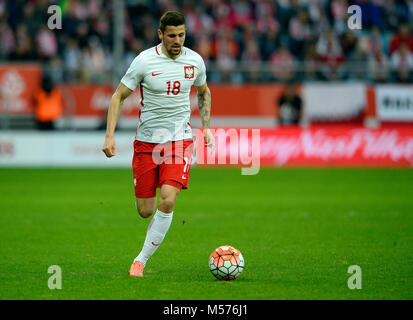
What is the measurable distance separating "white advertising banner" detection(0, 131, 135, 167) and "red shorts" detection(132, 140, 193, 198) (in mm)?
13383

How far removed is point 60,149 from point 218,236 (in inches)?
470

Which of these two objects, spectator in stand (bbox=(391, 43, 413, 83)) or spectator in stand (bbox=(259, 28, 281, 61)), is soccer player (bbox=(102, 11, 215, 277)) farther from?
spectator in stand (bbox=(259, 28, 281, 61))

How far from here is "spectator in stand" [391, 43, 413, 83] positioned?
75.8 ft

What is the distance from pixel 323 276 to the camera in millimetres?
7707

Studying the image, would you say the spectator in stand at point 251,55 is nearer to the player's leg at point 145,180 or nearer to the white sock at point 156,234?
the player's leg at point 145,180

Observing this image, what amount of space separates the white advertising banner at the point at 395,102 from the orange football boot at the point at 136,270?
16700 millimetres

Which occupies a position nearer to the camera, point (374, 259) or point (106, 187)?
point (374, 259)

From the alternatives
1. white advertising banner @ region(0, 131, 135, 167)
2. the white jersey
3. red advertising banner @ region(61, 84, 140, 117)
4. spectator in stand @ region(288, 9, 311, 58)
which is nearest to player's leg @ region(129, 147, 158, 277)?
the white jersey

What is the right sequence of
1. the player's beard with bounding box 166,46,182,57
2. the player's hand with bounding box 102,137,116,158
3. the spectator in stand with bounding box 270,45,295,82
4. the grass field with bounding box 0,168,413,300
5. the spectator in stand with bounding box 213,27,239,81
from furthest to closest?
the spectator in stand with bounding box 213,27,239,81, the spectator in stand with bounding box 270,45,295,82, the player's beard with bounding box 166,46,182,57, the player's hand with bounding box 102,137,116,158, the grass field with bounding box 0,168,413,300

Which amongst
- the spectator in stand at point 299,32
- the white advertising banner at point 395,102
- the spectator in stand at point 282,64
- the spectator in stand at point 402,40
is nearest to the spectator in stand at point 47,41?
the spectator in stand at point 282,64

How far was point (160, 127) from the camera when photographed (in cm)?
791
